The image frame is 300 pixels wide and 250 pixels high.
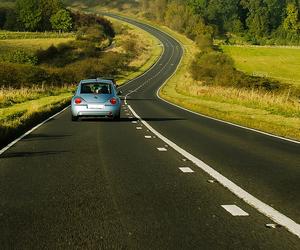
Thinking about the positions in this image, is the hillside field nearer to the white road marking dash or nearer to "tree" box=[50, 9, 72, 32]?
"tree" box=[50, 9, 72, 32]

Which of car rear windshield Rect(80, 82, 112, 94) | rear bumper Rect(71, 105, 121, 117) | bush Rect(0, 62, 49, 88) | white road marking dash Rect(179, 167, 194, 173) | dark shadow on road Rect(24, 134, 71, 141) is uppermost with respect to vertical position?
white road marking dash Rect(179, 167, 194, 173)

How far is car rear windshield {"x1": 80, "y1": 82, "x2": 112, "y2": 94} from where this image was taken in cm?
2106

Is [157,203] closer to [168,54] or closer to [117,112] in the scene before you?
[117,112]

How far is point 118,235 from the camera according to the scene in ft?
17.3

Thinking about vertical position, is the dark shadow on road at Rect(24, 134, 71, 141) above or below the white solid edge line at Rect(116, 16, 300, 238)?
below

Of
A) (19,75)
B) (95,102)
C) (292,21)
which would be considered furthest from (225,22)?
(95,102)

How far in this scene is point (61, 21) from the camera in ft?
476

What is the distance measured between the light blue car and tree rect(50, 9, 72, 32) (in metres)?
127

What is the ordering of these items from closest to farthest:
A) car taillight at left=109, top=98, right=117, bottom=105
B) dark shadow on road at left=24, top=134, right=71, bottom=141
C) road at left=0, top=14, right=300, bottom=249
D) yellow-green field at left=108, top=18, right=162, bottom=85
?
1. road at left=0, top=14, right=300, bottom=249
2. dark shadow on road at left=24, top=134, right=71, bottom=141
3. car taillight at left=109, top=98, right=117, bottom=105
4. yellow-green field at left=108, top=18, right=162, bottom=85

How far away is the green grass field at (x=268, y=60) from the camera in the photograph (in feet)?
311

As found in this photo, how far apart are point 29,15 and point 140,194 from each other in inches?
5696

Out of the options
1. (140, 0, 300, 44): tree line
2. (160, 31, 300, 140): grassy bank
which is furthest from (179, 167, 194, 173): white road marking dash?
(140, 0, 300, 44): tree line

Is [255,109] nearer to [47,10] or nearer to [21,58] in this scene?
[21,58]

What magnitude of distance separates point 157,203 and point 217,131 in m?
11.2
